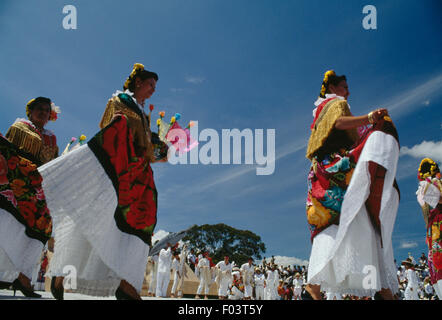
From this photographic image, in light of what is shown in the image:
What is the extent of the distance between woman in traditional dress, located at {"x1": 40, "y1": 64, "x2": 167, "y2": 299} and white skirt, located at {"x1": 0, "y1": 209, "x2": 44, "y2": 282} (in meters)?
1.43

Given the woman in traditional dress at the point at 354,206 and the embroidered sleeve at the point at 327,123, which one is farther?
the embroidered sleeve at the point at 327,123

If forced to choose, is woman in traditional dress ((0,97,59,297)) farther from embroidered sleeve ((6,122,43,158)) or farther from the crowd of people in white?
the crowd of people in white

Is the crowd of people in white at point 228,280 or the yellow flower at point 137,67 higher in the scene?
the yellow flower at point 137,67

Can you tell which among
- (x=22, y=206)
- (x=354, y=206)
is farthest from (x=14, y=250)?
(x=354, y=206)

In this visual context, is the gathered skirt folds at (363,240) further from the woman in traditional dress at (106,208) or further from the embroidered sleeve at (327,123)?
the woman in traditional dress at (106,208)

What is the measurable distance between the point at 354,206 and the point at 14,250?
371cm

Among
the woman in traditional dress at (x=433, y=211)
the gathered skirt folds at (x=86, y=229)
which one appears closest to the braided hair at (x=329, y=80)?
the gathered skirt folds at (x=86, y=229)

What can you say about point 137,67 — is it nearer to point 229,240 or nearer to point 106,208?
point 106,208

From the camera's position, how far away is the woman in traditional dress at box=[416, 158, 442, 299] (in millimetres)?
4855

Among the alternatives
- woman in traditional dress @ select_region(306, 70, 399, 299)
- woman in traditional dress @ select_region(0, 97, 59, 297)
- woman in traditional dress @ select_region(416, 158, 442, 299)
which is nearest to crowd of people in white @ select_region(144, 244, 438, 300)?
woman in traditional dress @ select_region(416, 158, 442, 299)

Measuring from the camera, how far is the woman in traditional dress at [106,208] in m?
2.70

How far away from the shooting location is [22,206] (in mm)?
3947

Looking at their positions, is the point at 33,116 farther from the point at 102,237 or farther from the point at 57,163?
the point at 102,237

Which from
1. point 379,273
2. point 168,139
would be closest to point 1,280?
point 168,139
